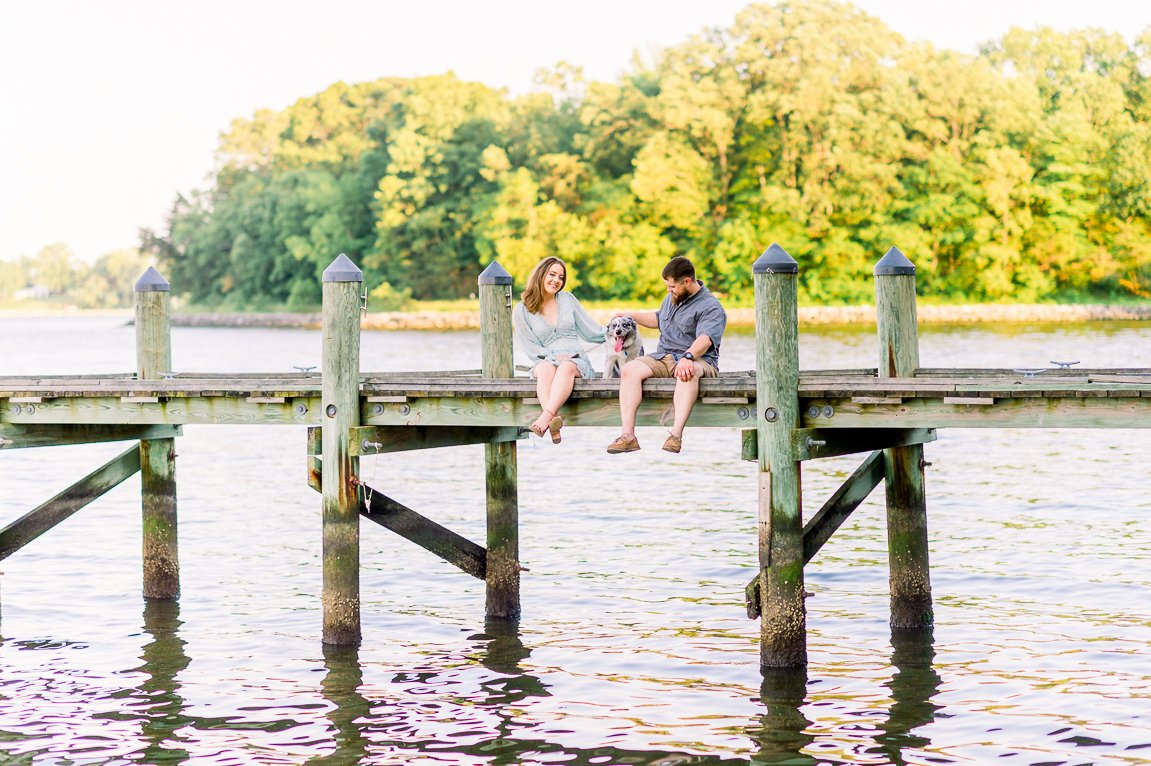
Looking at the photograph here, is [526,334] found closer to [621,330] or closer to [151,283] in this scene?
[621,330]

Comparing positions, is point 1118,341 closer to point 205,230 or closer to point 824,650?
point 824,650

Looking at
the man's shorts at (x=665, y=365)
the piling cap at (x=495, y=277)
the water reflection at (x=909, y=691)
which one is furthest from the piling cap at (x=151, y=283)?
the water reflection at (x=909, y=691)

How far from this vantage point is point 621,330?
32.1 ft

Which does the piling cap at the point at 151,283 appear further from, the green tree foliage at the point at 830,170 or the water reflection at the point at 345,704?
the green tree foliage at the point at 830,170

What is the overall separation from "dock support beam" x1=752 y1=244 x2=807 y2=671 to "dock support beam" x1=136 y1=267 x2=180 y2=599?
14.0ft

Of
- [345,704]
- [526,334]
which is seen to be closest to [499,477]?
[526,334]

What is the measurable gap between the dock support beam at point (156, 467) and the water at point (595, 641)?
0.91ft

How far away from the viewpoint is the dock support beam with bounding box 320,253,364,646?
10383 millimetres

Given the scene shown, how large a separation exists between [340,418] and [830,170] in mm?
62301

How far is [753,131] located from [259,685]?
64.4 metres

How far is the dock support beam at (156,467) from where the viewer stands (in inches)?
462

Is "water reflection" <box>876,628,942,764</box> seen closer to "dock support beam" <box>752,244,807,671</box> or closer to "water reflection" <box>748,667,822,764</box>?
"water reflection" <box>748,667,822,764</box>

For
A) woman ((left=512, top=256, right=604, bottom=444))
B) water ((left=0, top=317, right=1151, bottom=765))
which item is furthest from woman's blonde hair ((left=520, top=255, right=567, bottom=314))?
water ((left=0, top=317, right=1151, bottom=765))

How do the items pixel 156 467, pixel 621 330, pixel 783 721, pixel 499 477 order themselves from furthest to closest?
pixel 156 467 → pixel 499 477 → pixel 621 330 → pixel 783 721
